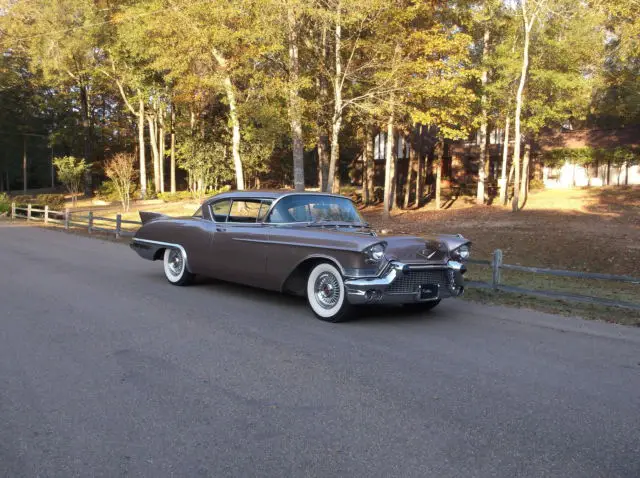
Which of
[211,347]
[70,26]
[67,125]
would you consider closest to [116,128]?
[67,125]

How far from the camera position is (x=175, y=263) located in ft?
30.4

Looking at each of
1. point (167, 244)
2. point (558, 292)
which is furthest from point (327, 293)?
point (558, 292)

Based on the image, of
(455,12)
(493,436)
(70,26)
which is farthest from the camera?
(70,26)

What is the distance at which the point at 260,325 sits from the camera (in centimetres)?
646

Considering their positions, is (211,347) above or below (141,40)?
below

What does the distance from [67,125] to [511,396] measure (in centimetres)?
5727

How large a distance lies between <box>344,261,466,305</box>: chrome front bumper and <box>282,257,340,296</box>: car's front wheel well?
2.59 ft

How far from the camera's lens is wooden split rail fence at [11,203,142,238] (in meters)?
18.9

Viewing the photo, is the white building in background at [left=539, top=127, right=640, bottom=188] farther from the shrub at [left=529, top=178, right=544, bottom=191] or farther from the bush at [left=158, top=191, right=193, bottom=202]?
the bush at [left=158, top=191, right=193, bottom=202]

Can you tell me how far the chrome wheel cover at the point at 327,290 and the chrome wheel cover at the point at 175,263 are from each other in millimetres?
3004

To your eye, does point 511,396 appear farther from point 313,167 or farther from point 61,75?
point 313,167

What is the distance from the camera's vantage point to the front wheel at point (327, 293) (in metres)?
6.63

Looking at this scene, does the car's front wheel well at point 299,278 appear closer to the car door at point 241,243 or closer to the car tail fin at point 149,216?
the car door at point 241,243

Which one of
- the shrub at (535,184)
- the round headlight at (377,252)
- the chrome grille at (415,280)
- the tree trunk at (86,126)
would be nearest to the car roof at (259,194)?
the round headlight at (377,252)
